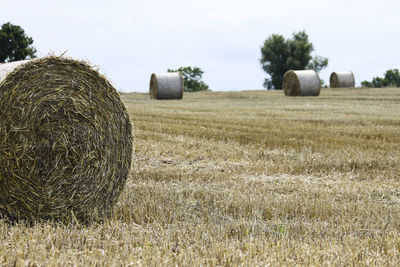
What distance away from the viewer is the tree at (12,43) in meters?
38.1

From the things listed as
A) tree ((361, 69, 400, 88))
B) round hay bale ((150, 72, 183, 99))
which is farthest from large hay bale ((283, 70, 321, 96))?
tree ((361, 69, 400, 88))

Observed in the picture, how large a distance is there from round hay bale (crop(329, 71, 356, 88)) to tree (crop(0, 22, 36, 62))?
75.1 ft

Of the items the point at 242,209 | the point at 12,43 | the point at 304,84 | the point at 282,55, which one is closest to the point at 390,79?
the point at 282,55

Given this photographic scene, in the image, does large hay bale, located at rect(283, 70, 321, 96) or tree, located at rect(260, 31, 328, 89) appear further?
tree, located at rect(260, 31, 328, 89)

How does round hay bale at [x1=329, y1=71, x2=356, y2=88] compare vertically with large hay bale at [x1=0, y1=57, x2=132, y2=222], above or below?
above

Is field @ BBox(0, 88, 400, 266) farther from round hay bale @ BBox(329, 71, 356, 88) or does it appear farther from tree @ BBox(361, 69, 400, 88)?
tree @ BBox(361, 69, 400, 88)

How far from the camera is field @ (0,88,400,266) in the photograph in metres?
3.49

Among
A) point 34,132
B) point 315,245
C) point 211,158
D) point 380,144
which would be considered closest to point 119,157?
point 34,132

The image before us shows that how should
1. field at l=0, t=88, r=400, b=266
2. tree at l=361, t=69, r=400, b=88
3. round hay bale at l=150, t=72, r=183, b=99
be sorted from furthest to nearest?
tree at l=361, t=69, r=400, b=88
round hay bale at l=150, t=72, r=183, b=99
field at l=0, t=88, r=400, b=266

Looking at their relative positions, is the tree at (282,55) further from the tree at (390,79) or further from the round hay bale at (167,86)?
Answer: the round hay bale at (167,86)

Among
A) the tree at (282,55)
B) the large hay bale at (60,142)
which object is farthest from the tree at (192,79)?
the large hay bale at (60,142)

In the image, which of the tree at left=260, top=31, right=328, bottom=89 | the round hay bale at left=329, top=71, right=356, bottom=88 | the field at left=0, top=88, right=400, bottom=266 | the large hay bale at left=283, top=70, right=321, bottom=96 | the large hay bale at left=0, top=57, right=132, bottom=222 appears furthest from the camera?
the tree at left=260, top=31, right=328, bottom=89

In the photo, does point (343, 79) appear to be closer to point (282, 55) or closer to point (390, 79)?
point (282, 55)

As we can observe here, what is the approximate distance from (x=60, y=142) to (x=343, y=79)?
34.4 meters
